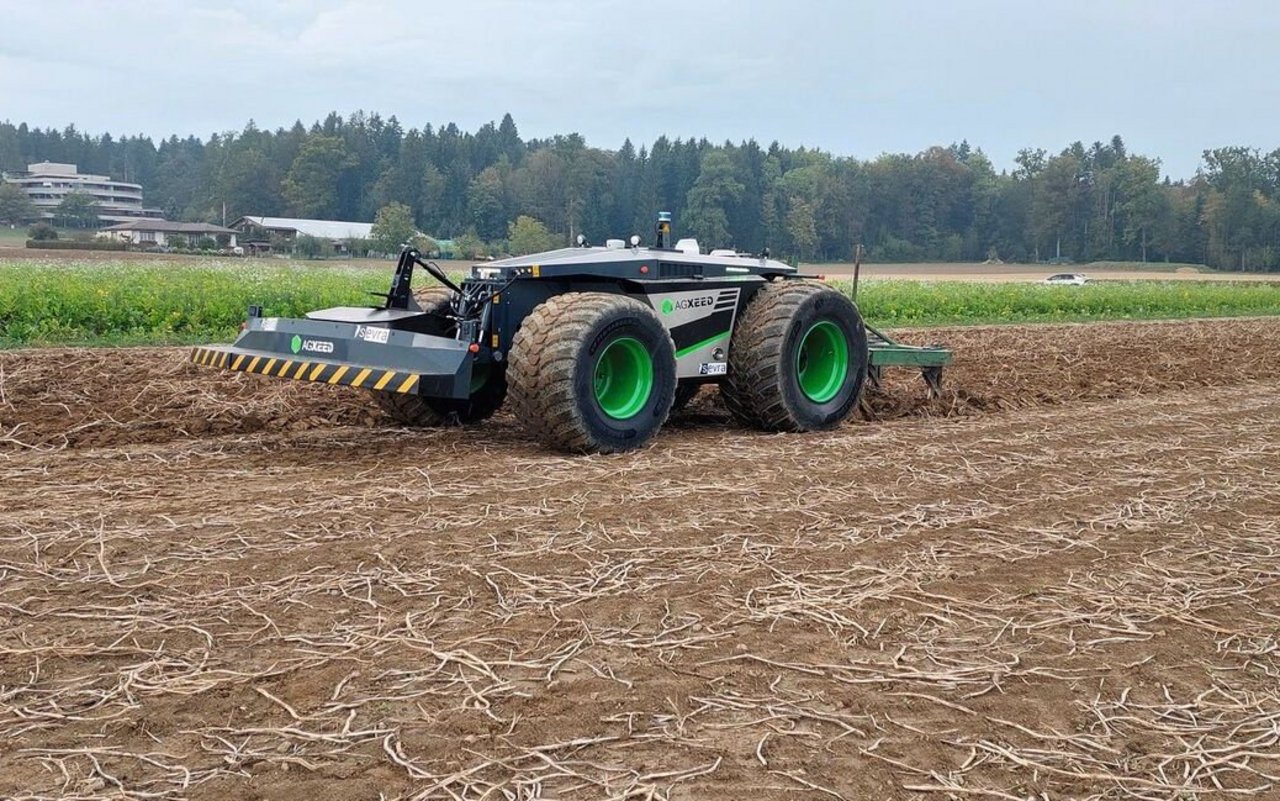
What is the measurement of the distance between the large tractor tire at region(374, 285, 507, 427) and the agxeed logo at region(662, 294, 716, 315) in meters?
1.36

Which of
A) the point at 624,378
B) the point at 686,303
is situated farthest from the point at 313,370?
the point at 686,303

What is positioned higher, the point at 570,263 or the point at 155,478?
the point at 570,263

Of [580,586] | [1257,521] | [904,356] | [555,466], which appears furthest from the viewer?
[904,356]

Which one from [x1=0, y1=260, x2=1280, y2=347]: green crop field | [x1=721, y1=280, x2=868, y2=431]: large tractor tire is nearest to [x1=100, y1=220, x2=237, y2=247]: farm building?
[x1=0, y1=260, x2=1280, y2=347]: green crop field

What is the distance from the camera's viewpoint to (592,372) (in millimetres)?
8039

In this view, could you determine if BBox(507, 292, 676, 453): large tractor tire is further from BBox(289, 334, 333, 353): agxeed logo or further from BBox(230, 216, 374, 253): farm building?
BBox(230, 216, 374, 253): farm building

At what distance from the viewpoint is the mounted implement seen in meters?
7.87

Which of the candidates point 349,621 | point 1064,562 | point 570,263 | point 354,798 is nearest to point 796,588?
point 1064,562

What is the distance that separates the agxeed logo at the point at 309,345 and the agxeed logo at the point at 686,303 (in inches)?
99.5

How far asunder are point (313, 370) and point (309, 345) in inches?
10.3

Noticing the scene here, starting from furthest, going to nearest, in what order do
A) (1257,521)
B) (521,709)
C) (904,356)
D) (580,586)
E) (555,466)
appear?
(904,356)
(555,466)
(1257,521)
(580,586)
(521,709)

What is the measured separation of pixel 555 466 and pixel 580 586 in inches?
105

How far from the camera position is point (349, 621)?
463 centimetres

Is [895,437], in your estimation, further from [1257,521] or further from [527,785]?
[527,785]
